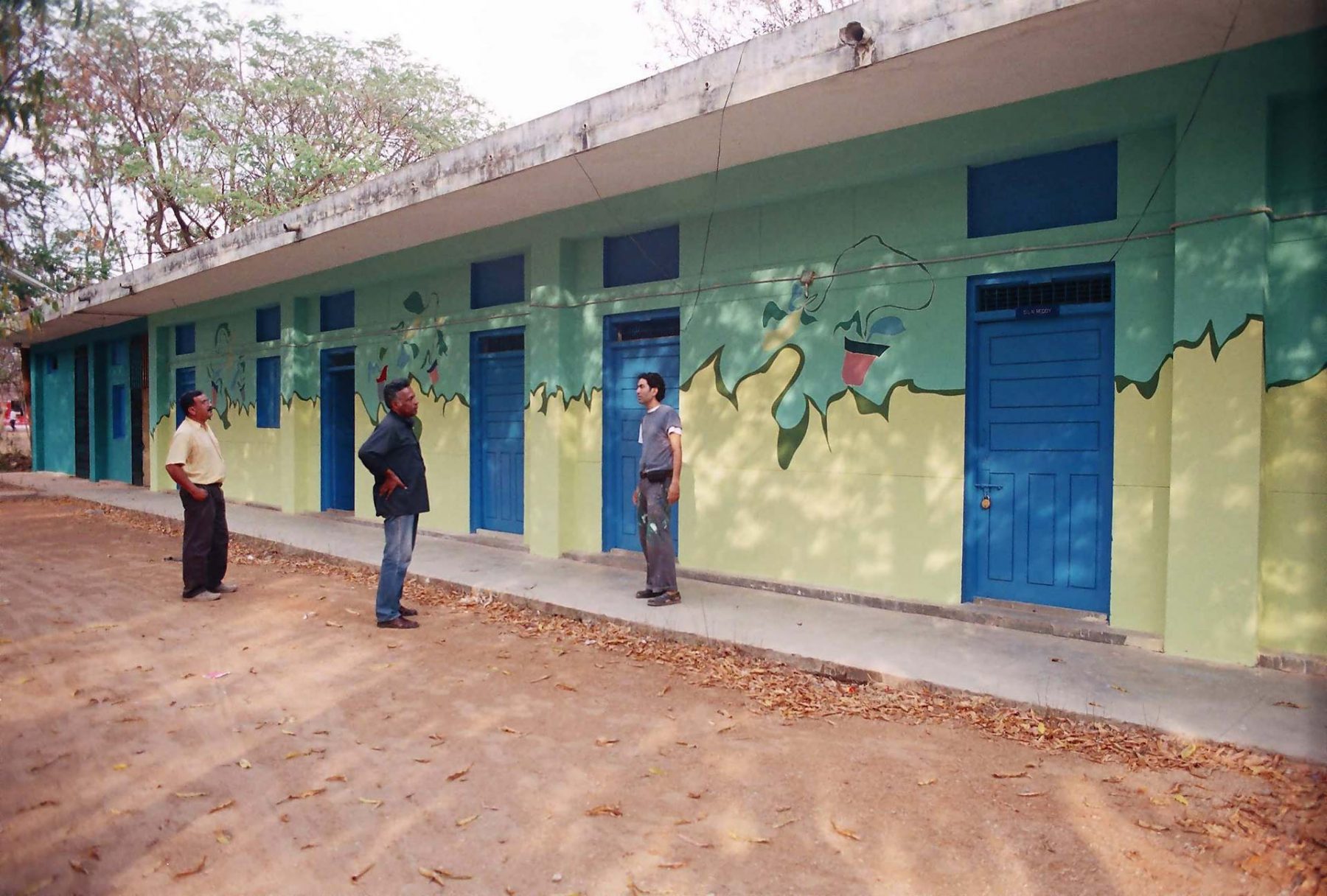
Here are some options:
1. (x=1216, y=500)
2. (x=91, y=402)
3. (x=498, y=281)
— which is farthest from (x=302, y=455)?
(x=1216, y=500)

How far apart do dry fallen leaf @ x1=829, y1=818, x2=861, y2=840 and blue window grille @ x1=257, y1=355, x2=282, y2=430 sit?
39.9ft

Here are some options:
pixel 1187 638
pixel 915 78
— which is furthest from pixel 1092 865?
pixel 915 78

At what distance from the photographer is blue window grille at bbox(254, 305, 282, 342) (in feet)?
43.7

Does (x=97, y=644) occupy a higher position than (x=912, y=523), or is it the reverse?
(x=912, y=523)

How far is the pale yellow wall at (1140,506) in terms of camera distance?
16.9 feet

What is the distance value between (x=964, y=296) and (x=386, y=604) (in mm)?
4793

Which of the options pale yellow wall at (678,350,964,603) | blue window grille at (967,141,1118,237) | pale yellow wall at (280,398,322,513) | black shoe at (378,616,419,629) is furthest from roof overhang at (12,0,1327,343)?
black shoe at (378,616,419,629)

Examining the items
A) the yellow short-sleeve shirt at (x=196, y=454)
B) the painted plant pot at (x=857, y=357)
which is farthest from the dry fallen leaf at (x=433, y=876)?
the yellow short-sleeve shirt at (x=196, y=454)

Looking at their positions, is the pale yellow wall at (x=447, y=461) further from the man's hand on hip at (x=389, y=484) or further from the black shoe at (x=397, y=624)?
the man's hand on hip at (x=389, y=484)

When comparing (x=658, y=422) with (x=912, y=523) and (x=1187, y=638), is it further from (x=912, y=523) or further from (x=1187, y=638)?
(x=1187, y=638)

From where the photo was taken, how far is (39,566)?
8.42 m

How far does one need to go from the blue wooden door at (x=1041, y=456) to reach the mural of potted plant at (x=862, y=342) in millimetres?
644

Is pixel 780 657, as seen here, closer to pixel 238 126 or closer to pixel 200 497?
pixel 200 497

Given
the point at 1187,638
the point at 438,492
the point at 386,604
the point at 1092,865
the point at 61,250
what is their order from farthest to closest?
the point at 61,250
the point at 438,492
the point at 386,604
the point at 1187,638
the point at 1092,865
